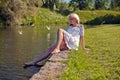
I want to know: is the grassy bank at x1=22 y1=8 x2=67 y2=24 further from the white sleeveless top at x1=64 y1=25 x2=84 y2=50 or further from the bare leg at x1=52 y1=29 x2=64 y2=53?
the bare leg at x1=52 y1=29 x2=64 y2=53

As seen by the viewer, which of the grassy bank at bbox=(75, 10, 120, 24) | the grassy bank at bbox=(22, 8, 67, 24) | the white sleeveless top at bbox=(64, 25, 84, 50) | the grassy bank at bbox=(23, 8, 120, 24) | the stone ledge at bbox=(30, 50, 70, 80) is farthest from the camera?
the grassy bank at bbox=(75, 10, 120, 24)

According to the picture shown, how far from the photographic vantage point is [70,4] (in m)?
104

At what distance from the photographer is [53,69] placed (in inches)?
371

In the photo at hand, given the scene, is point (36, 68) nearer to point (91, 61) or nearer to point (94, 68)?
point (91, 61)

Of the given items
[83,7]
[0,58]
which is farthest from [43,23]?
[0,58]

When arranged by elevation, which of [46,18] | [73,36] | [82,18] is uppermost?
[73,36]

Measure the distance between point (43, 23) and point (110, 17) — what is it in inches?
552

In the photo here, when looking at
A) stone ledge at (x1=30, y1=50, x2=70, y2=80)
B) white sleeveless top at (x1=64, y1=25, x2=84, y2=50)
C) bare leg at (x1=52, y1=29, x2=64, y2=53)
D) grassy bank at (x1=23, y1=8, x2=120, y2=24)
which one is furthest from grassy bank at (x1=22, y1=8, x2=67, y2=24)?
stone ledge at (x1=30, y1=50, x2=70, y2=80)

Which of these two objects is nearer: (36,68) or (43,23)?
(36,68)

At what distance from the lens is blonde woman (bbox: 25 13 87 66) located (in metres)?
12.5

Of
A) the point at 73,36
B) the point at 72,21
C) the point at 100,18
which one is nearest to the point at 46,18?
the point at 100,18

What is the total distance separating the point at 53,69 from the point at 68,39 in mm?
3466

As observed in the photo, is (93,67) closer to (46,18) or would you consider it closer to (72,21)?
(72,21)

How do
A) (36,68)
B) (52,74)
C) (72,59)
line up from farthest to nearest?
(36,68)
(72,59)
(52,74)
